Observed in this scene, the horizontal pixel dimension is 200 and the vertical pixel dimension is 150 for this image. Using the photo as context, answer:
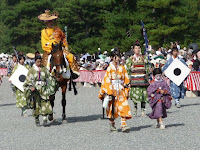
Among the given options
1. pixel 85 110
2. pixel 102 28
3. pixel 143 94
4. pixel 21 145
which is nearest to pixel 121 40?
pixel 102 28

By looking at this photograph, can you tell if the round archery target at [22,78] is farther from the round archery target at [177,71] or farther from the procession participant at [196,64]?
the procession participant at [196,64]

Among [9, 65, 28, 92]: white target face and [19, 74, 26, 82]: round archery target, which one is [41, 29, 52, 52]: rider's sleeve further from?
[19, 74, 26, 82]: round archery target

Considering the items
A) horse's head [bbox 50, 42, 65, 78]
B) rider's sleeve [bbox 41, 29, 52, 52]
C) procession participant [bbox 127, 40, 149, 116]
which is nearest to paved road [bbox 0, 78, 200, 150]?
procession participant [bbox 127, 40, 149, 116]

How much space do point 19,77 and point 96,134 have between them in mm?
5689

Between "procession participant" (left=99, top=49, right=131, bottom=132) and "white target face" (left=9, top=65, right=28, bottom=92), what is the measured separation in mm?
5077

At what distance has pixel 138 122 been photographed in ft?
39.4

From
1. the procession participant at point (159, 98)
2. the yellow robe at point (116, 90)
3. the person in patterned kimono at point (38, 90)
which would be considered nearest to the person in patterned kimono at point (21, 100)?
the person in patterned kimono at point (38, 90)

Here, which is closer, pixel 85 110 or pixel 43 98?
pixel 43 98

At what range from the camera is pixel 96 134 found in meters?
10.3

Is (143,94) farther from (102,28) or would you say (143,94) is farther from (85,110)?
(102,28)

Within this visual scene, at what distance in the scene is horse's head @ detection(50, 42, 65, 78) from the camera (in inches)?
484

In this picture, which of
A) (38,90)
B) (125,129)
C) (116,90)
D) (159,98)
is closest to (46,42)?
(38,90)

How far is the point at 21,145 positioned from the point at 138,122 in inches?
141

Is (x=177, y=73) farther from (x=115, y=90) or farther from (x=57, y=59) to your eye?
(x=115, y=90)
